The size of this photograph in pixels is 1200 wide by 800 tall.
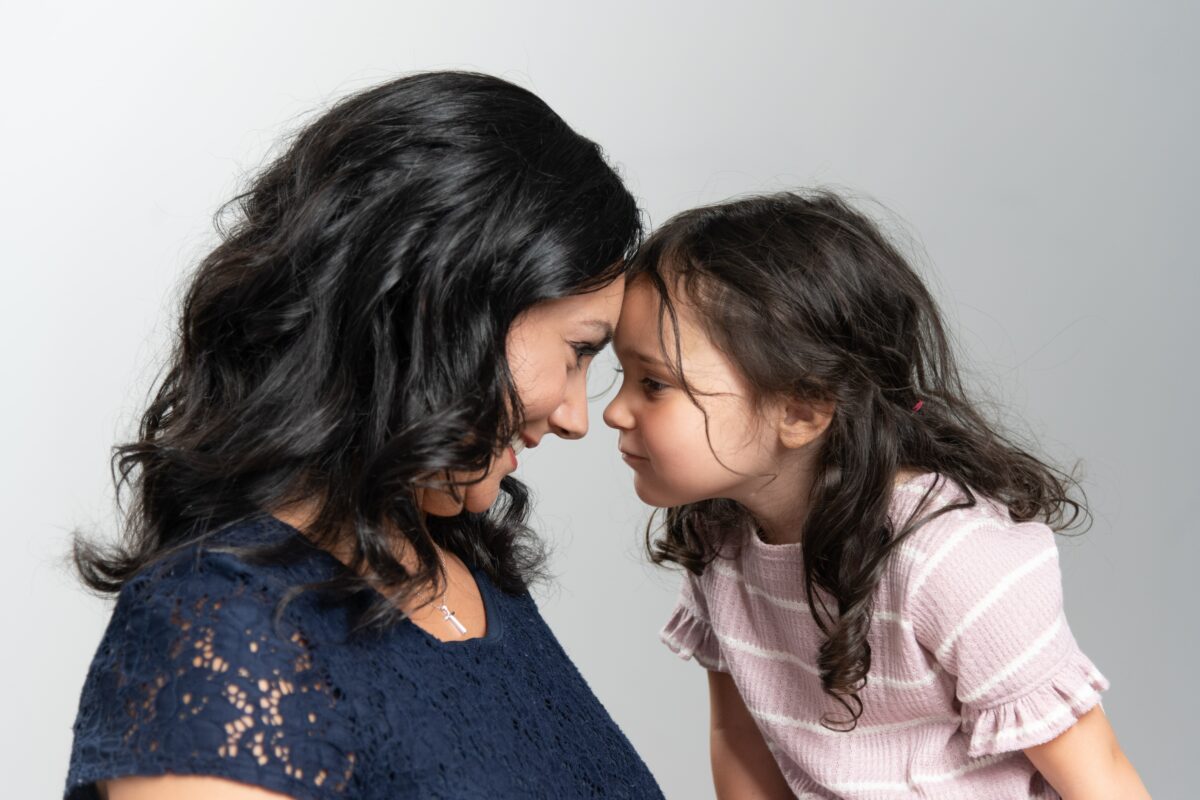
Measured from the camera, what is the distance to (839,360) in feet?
5.14

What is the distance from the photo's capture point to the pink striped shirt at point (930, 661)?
1406 millimetres

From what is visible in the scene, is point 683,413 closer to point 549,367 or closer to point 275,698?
point 549,367

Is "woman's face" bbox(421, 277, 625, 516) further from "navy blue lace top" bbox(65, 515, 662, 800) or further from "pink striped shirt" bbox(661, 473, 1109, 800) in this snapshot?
"pink striped shirt" bbox(661, 473, 1109, 800)

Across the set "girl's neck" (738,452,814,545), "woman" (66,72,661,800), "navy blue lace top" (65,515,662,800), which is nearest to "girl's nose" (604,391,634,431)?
"girl's neck" (738,452,814,545)

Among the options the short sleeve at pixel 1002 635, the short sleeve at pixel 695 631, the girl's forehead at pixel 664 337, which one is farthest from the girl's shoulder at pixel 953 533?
the short sleeve at pixel 695 631

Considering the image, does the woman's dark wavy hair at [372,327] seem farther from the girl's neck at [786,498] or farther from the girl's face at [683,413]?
the girl's neck at [786,498]

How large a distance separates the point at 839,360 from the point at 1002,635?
0.37 meters

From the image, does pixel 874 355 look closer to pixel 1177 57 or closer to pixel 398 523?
pixel 398 523

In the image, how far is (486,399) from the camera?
1.13 meters

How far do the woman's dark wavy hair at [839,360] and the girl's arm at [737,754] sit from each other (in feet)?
0.79

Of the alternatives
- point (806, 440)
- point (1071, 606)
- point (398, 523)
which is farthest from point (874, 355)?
point (1071, 606)

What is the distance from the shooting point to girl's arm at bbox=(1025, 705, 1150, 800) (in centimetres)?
140

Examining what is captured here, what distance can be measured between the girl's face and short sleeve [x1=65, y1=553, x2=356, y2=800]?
602 mm

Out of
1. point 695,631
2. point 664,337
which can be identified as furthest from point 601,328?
point 695,631
